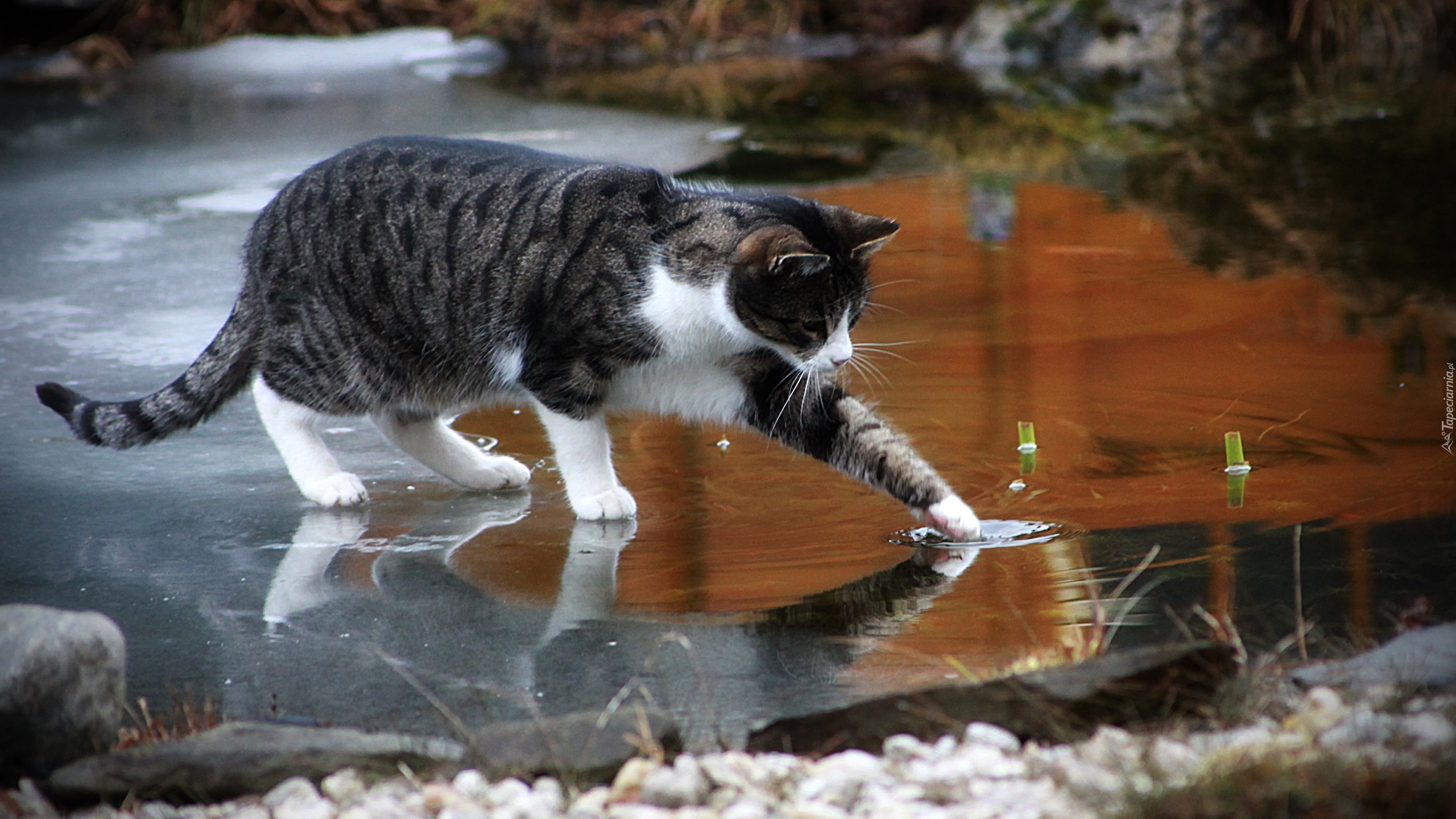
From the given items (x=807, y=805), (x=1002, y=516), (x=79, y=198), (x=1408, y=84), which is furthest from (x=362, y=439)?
(x=1408, y=84)

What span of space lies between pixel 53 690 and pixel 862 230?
226cm

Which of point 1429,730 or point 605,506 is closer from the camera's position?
point 1429,730

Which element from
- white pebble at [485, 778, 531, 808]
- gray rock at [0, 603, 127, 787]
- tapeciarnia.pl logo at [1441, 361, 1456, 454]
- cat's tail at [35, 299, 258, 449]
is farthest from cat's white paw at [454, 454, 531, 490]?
tapeciarnia.pl logo at [1441, 361, 1456, 454]

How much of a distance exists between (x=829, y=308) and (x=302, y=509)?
158 centimetres

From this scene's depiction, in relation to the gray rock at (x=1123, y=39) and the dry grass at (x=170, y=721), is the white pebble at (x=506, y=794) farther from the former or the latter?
the gray rock at (x=1123, y=39)

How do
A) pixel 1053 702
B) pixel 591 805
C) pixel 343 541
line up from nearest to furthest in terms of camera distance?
pixel 591 805
pixel 1053 702
pixel 343 541

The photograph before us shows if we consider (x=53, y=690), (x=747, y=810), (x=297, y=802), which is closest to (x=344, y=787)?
(x=297, y=802)

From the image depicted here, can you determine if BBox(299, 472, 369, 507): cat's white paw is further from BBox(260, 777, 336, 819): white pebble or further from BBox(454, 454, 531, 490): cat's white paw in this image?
BBox(260, 777, 336, 819): white pebble

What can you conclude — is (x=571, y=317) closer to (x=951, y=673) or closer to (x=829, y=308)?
(x=829, y=308)

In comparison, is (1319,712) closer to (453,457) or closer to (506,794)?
(506,794)

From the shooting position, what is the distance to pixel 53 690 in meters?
2.56

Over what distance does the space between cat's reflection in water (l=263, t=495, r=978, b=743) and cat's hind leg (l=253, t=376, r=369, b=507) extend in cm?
29

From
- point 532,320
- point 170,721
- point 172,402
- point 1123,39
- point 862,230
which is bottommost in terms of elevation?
point 170,721

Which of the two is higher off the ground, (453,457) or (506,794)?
(453,457)
